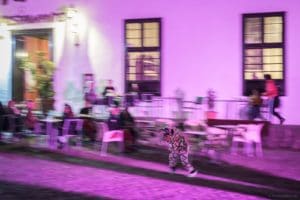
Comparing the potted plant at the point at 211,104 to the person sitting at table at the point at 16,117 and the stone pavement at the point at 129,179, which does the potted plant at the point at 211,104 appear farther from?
the person sitting at table at the point at 16,117

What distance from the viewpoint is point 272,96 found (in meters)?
14.5

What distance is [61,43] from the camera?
677 inches

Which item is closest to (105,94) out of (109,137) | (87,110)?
(87,110)

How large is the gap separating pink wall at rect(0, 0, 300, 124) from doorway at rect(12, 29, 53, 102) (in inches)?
96.8

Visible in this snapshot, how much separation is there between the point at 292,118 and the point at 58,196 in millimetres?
8354

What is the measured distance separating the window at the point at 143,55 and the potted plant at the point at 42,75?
2294 mm

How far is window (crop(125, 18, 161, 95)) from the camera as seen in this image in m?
16.2

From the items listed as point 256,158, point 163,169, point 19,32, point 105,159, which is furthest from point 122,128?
point 19,32

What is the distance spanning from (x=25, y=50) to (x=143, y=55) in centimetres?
432

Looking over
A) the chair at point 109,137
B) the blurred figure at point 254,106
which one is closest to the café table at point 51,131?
the chair at point 109,137

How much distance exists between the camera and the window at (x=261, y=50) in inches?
592

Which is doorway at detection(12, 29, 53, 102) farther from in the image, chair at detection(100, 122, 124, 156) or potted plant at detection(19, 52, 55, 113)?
chair at detection(100, 122, 124, 156)

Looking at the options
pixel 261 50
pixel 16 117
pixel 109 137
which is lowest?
pixel 109 137

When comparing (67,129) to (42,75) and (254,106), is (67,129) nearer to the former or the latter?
(42,75)
